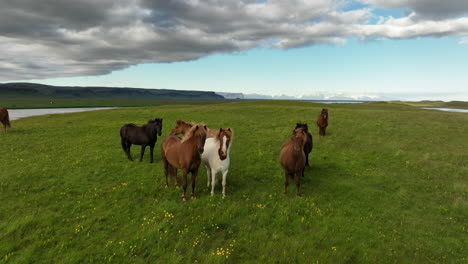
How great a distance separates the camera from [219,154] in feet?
29.2

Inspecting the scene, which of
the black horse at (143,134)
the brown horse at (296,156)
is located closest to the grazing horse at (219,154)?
the brown horse at (296,156)

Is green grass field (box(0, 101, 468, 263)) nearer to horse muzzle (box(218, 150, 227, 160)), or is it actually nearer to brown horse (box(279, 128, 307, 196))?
brown horse (box(279, 128, 307, 196))

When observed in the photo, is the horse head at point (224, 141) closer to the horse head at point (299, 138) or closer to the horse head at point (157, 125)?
the horse head at point (299, 138)

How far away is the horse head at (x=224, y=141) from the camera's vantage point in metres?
8.71

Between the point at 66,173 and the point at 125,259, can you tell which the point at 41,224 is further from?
the point at 66,173

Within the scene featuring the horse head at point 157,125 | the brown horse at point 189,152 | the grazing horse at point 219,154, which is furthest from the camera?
the horse head at point 157,125

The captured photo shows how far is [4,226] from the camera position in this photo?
A: 7086mm

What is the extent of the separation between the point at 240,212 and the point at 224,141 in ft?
9.15

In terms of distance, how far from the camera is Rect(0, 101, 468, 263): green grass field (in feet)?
20.6

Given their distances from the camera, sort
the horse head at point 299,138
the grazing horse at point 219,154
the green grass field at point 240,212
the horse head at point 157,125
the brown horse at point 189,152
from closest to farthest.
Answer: the green grass field at point 240,212 < the brown horse at point 189,152 < the grazing horse at point 219,154 < the horse head at point 299,138 < the horse head at point 157,125

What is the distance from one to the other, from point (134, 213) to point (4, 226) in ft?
12.7

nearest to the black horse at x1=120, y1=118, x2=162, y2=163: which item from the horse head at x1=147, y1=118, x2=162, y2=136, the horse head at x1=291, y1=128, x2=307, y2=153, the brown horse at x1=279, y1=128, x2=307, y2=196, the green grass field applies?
the horse head at x1=147, y1=118, x2=162, y2=136

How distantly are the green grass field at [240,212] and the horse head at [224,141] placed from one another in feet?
6.32

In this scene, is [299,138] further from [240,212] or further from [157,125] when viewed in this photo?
[157,125]
